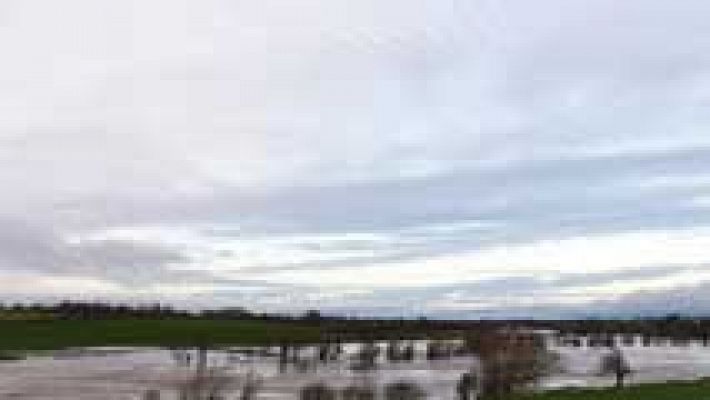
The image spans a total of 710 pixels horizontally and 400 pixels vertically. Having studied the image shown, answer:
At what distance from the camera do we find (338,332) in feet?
611

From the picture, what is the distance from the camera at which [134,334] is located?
144750 mm

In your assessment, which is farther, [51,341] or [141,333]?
[141,333]

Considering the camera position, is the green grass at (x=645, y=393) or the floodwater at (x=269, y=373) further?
the floodwater at (x=269, y=373)

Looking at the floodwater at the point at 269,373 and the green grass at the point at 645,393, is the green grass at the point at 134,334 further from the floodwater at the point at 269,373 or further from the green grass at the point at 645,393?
the green grass at the point at 645,393

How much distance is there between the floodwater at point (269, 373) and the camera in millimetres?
65062

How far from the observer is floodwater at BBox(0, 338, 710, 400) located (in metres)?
65.1

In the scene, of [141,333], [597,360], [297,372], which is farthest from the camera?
[141,333]

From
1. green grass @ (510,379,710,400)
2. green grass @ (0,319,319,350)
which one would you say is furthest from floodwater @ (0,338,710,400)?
green grass @ (510,379,710,400)

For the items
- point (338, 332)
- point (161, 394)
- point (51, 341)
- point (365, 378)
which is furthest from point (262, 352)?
point (338, 332)

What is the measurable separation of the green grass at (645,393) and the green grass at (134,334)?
274ft

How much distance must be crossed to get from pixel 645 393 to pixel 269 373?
46.3 meters

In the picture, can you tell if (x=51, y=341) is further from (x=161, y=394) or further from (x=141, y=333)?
(x=161, y=394)

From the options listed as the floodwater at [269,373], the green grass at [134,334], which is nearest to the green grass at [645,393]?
the floodwater at [269,373]

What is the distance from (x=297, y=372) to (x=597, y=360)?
91.9ft
